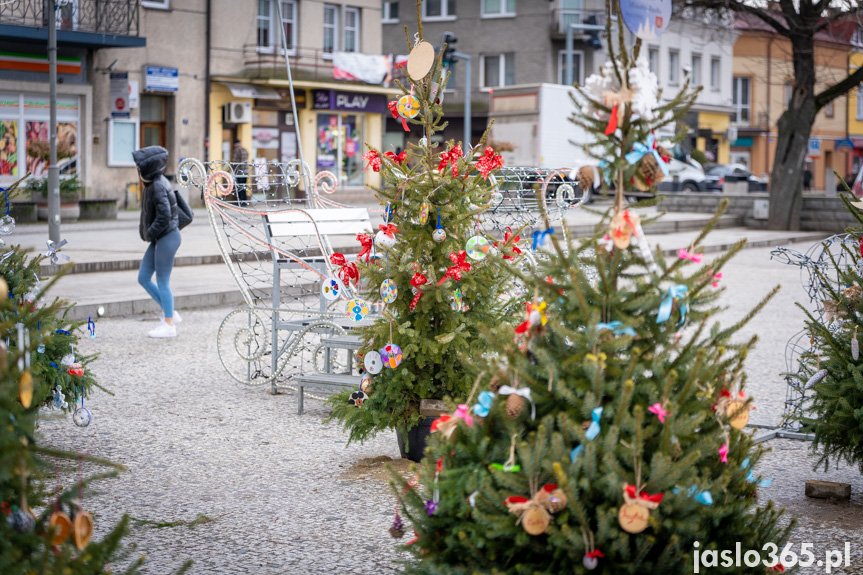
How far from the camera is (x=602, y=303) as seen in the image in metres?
3.07

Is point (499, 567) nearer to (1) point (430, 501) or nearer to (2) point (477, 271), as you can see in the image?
(1) point (430, 501)

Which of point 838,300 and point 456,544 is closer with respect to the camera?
point 456,544

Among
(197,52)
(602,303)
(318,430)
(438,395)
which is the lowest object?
(318,430)

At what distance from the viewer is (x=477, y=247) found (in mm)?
5430

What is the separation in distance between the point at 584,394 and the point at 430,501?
1.91 ft

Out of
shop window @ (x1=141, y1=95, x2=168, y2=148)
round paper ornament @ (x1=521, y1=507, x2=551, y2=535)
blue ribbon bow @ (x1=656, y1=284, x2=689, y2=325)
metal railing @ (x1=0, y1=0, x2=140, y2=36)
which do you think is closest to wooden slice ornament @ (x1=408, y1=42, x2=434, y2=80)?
blue ribbon bow @ (x1=656, y1=284, x2=689, y2=325)

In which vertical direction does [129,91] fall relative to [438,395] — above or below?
above

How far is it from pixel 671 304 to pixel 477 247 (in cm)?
245

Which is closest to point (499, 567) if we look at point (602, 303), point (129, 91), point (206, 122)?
point (602, 303)

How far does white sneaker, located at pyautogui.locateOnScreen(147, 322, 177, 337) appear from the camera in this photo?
1017 cm

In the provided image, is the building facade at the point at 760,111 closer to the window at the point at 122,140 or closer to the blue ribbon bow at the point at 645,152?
the window at the point at 122,140

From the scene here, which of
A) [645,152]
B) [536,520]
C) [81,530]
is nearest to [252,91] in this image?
[645,152]

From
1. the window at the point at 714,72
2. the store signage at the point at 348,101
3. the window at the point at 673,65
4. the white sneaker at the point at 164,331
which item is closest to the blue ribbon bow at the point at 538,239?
the white sneaker at the point at 164,331

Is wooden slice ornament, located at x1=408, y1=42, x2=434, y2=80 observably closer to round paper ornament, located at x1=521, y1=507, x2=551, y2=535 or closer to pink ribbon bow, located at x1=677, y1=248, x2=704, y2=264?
pink ribbon bow, located at x1=677, y1=248, x2=704, y2=264
